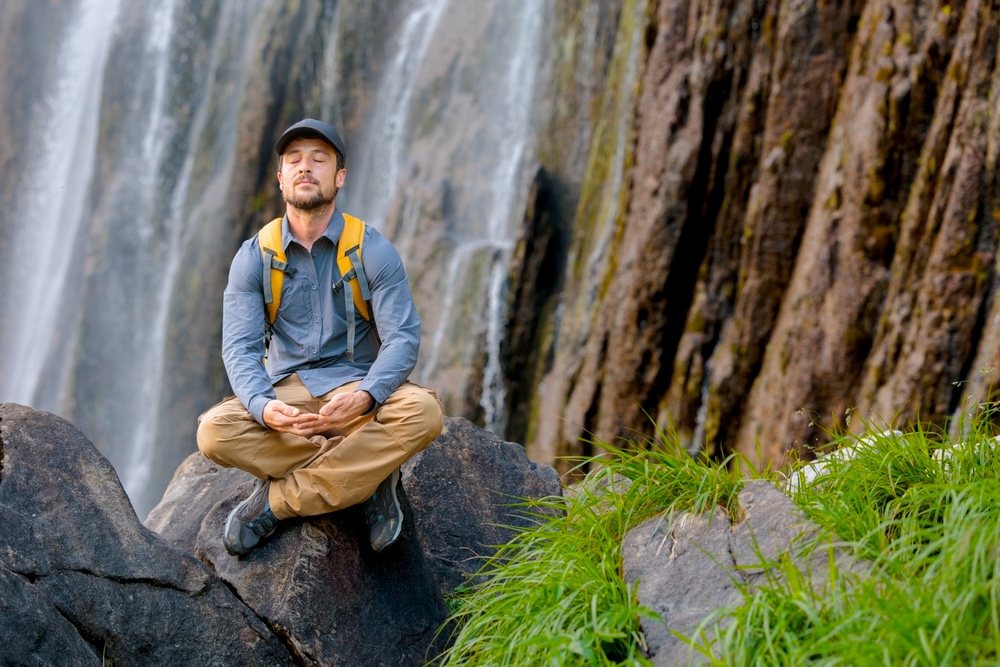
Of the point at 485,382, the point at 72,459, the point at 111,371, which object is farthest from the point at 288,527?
the point at 111,371

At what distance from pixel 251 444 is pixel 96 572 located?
0.79 metres

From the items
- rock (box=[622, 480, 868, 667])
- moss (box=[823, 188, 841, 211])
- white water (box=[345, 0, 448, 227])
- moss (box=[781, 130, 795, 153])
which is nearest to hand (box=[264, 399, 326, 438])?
rock (box=[622, 480, 868, 667])

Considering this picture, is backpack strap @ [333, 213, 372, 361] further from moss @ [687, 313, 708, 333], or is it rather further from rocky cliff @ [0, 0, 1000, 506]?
moss @ [687, 313, 708, 333]

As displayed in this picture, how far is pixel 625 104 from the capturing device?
12.8 meters

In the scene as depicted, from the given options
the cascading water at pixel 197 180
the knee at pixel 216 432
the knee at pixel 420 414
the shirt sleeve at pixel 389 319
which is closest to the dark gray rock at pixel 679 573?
the knee at pixel 420 414

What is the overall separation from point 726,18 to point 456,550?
21.8 ft

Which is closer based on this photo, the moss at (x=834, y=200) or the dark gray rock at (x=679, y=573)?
the dark gray rock at (x=679, y=573)

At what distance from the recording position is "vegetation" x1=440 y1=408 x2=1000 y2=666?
307cm

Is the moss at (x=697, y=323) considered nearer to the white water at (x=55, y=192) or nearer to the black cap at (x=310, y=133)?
the black cap at (x=310, y=133)

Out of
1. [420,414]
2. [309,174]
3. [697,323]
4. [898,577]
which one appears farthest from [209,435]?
[697,323]

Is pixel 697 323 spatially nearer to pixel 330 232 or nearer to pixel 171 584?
pixel 330 232

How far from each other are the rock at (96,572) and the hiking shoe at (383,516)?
0.60m

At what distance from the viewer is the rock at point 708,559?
Result: 374 cm

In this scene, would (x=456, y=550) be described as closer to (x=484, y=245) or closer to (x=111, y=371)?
(x=484, y=245)
